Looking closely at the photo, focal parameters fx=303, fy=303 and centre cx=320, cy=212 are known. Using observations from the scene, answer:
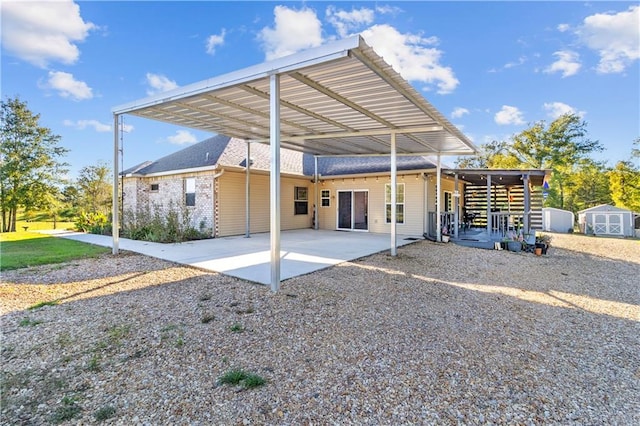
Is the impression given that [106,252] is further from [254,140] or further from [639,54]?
[639,54]

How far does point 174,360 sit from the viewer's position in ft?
9.43

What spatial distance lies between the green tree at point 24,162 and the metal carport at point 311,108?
11782 millimetres

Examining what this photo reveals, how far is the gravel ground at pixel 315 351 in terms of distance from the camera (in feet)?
7.39

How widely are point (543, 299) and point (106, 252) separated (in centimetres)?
1011

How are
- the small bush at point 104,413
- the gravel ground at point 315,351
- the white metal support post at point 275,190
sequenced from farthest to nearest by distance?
1. the white metal support post at point 275,190
2. the gravel ground at point 315,351
3. the small bush at point 104,413

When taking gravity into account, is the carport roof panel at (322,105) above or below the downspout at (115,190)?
above

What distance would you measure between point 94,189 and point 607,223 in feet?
101

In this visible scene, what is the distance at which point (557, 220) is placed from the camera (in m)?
18.9

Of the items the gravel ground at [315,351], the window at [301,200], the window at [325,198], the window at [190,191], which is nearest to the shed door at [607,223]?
the gravel ground at [315,351]

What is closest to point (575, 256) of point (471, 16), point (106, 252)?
point (471, 16)

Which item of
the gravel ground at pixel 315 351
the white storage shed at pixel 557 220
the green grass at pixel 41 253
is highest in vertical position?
the white storage shed at pixel 557 220

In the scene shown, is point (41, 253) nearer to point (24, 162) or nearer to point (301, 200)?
point (301, 200)

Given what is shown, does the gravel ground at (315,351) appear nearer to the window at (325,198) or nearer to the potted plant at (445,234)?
the potted plant at (445,234)

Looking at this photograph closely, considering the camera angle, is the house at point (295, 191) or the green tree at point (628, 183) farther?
the green tree at point (628, 183)
